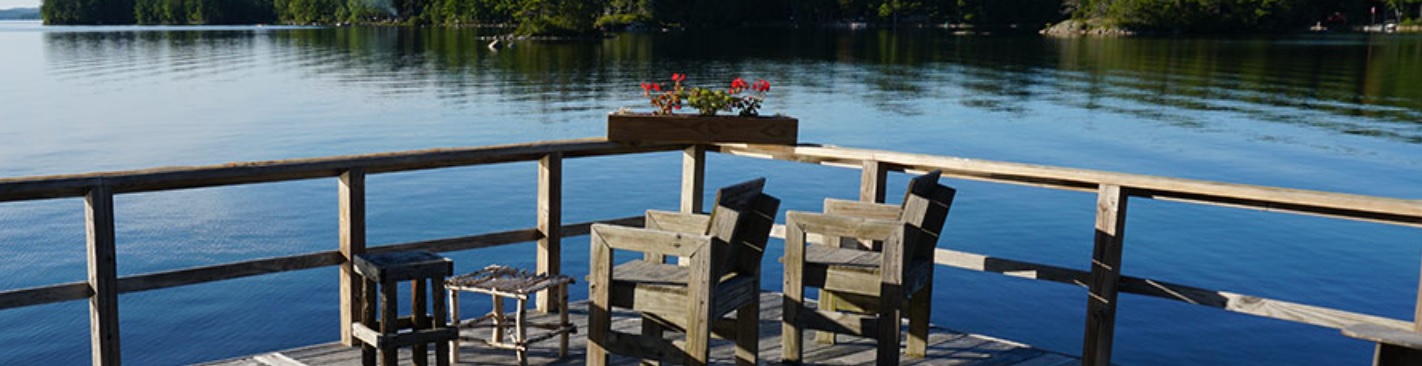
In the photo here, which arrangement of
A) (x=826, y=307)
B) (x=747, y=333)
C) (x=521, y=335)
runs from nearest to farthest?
(x=747, y=333)
(x=521, y=335)
(x=826, y=307)

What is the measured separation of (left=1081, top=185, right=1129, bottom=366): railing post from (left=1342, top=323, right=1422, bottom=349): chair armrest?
192 cm

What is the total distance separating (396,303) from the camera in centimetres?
430

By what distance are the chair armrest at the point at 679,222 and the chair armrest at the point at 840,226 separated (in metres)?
0.35

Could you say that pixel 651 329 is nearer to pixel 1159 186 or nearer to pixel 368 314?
pixel 368 314

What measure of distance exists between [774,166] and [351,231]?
17.3 meters

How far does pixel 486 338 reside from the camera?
20.8 feet

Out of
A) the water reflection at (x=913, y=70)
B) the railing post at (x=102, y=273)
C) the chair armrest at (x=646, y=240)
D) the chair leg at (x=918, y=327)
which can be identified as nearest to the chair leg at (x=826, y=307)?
the chair leg at (x=918, y=327)

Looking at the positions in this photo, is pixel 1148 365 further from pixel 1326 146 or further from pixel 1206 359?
pixel 1326 146

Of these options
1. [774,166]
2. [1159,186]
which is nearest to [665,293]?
[1159,186]

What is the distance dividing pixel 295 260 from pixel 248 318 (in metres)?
6.79

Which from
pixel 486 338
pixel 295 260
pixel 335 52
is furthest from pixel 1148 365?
pixel 335 52

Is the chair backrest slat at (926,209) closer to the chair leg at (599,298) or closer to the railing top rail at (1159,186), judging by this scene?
the railing top rail at (1159,186)

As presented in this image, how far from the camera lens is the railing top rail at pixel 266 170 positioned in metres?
4.77

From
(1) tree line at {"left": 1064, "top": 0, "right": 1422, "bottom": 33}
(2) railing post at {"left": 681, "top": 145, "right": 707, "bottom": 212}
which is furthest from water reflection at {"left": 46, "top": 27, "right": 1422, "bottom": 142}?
(2) railing post at {"left": 681, "top": 145, "right": 707, "bottom": 212}
